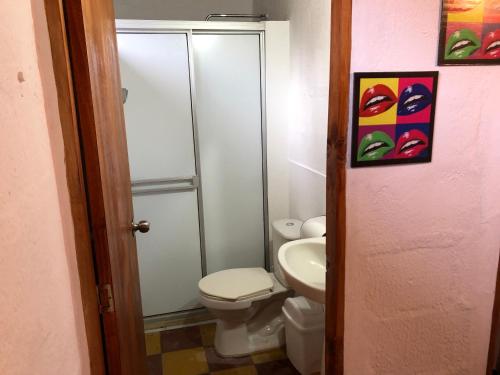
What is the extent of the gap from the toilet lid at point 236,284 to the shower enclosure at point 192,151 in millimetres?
318

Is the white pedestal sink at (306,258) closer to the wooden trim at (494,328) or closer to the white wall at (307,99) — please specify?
the white wall at (307,99)

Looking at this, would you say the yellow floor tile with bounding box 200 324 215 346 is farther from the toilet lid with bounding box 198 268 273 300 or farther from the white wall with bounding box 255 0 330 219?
the white wall with bounding box 255 0 330 219

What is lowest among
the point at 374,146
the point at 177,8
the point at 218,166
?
the point at 218,166

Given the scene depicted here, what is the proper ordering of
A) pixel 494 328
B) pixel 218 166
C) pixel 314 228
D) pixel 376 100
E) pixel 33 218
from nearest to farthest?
pixel 33 218
pixel 376 100
pixel 494 328
pixel 314 228
pixel 218 166

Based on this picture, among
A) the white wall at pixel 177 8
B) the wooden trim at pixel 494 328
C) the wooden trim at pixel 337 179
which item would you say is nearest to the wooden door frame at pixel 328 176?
the wooden trim at pixel 337 179

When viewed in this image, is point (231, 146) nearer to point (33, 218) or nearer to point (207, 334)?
point (207, 334)

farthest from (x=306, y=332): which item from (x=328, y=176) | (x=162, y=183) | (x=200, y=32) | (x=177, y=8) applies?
(x=177, y=8)

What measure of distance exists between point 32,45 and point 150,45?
1686 millimetres

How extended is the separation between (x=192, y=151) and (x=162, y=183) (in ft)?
0.89

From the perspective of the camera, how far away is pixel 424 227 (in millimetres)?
1215

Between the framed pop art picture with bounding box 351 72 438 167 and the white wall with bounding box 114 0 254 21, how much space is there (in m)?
2.09

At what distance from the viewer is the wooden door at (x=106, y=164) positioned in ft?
2.61

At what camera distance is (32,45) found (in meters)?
0.65

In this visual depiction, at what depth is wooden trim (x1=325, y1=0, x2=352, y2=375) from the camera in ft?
3.32
